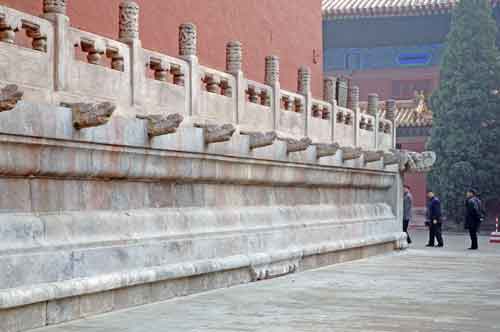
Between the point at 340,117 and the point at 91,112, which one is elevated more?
the point at 340,117

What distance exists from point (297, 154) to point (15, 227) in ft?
21.4

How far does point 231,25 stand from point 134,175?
5.78m

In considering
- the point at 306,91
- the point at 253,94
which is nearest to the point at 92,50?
the point at 253,94

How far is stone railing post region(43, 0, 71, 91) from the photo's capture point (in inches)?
331

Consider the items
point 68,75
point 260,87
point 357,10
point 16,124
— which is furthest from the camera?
point 357,10

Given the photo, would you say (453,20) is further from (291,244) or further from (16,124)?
(16,124)

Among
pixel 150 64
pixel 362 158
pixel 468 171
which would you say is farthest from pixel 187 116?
pixel 468 171

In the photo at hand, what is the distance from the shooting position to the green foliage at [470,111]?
29.6 meters

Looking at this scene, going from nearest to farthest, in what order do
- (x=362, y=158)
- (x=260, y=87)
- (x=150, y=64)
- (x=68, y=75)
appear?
(x=68, y=75), (x=150, y=64), (x=260, y=87), (x=362, y=158)

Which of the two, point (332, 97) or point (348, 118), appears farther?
point (348, 118)

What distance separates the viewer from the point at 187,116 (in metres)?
10.9

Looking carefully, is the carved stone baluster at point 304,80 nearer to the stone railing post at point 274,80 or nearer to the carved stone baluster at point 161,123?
the stone railing post at point 274,80

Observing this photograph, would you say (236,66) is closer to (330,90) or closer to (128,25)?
(128,25)

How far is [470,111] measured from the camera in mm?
29938
